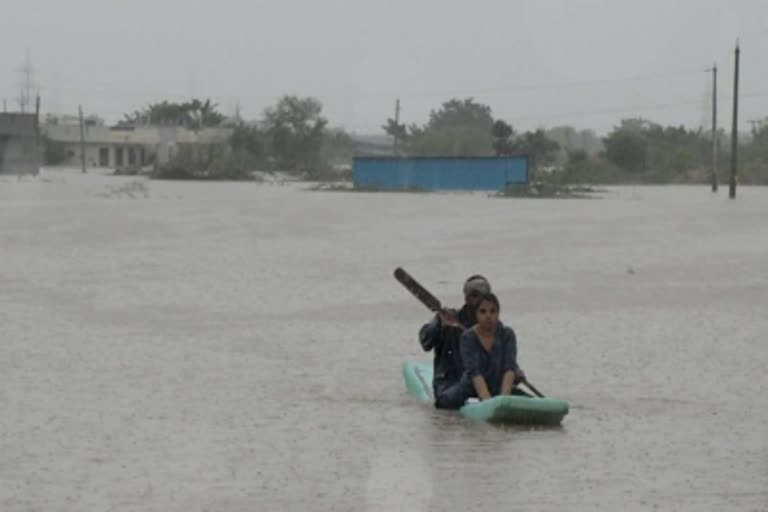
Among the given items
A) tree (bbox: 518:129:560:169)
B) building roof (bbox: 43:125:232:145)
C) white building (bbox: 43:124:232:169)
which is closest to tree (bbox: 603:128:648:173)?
tree (bbox: 518:129:560:169)

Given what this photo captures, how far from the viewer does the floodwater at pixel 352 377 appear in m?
8.38

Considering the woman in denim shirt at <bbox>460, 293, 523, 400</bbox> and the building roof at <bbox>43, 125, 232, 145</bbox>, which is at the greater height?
the building roof at <bbox>43, 125, 232, 145</bbox>

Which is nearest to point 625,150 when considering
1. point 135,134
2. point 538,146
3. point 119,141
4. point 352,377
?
point 538,146

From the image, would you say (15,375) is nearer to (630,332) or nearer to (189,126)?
(630,332)

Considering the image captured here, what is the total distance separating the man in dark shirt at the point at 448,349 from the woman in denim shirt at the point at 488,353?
0.22 m

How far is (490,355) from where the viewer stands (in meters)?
10.5

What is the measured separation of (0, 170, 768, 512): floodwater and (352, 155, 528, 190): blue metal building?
38.7 m

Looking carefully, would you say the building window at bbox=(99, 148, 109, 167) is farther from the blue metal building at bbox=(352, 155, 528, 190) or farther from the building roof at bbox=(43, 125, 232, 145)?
the blue metal building at bbox=(352, 155, 528, 190)

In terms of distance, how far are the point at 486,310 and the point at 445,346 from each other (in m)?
0.68

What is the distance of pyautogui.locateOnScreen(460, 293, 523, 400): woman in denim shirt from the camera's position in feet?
34.2

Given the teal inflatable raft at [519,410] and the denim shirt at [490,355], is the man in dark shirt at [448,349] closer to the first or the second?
the denim shirt at [490,355]

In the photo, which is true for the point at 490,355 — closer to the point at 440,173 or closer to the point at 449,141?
the point at 440,173

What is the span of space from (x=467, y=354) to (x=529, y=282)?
11.5 metres

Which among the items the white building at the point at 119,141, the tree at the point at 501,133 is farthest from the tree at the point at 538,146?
the white building at the point at 119,141
